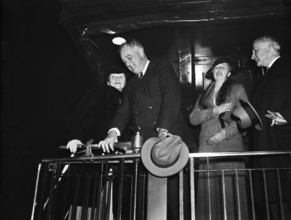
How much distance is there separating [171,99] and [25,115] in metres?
3.35

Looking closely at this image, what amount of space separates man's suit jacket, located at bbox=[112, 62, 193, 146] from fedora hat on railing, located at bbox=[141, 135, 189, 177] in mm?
291

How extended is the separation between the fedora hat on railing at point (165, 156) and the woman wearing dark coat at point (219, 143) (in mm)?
471

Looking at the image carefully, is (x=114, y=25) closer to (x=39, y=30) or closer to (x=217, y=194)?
(x=39, y=30)

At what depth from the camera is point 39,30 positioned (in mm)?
5820

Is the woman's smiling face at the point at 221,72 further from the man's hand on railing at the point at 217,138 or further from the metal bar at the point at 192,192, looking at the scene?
Answer: the metal bar at the point at 192,192

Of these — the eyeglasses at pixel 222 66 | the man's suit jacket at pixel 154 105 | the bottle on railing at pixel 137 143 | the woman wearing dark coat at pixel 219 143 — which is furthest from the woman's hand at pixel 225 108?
the bottle on railing at pixel 137 143

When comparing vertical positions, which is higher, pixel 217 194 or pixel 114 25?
pixel 114 25

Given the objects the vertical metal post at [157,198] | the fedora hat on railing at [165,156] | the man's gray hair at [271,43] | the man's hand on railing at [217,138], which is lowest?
the vertical metal post at [157,198]

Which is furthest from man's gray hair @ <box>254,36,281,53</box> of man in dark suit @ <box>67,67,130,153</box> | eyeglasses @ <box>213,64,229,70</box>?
man in dark suit @ <box>67,67,130,153</box>

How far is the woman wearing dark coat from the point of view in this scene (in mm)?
3043

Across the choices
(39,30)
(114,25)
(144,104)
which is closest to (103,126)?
(144,104)

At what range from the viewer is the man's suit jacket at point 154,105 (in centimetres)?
301

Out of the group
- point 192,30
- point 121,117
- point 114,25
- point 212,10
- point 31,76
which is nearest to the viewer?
point 121,117

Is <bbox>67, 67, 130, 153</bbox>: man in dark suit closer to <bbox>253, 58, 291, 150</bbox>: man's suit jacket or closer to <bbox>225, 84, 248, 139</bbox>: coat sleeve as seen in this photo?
→ <bbox>225, 84, 248, 139</bbox>: coat sleeve
